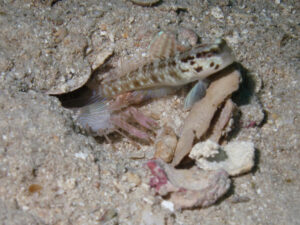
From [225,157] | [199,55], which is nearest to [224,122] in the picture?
[225,157]

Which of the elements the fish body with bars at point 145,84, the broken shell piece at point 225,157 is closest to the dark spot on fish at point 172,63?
the fish body with bars at point 145,84

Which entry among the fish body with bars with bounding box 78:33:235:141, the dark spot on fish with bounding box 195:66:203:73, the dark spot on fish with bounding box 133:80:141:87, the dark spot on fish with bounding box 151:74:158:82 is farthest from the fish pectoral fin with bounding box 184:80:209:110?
the dark spot on fish with bounding box 133:80:141:87

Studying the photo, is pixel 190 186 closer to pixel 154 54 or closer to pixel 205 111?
pixel 205 111

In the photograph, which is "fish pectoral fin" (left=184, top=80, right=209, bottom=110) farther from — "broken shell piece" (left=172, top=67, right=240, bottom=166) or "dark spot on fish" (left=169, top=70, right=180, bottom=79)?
"dark spot on fish" (left=169, top=70, right=180, bottom=79)

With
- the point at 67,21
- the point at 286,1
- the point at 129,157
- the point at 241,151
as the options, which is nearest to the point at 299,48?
the point at 286,1

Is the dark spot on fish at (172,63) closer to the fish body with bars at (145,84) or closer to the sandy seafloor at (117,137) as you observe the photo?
the fish body with bars at (145,84)
